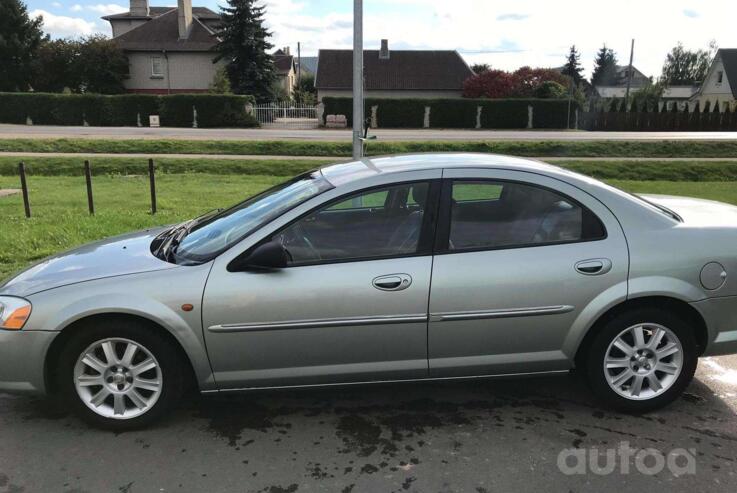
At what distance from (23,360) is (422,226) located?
7.36 feet

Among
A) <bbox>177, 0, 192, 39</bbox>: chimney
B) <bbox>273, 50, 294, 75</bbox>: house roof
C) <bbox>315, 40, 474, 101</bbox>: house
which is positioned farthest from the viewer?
<bbox>273, 50, 294, 75</bbox>: house roof

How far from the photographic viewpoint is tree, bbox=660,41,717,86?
95.2m

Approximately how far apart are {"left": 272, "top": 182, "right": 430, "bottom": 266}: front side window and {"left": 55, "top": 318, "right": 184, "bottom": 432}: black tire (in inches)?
32.8

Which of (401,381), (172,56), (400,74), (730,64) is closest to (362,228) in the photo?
(401,381)

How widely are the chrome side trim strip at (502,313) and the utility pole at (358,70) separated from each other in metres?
5.00

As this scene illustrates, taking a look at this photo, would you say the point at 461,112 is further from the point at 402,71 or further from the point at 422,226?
the point at 422,226

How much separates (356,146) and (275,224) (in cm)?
536

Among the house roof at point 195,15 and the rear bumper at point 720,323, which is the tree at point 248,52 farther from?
the rear bumper at point 720,323

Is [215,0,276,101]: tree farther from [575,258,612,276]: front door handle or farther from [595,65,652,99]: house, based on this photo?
[595,65,652,99]: house

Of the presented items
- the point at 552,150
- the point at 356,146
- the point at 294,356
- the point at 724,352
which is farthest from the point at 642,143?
the point at 294,356

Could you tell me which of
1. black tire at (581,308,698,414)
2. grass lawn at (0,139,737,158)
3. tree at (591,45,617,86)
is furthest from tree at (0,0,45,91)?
tree at (591,45,617,86)

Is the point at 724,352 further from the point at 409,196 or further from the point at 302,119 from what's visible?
the point at 302,119

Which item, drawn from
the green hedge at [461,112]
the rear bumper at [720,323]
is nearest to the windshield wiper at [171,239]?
the rear bumper at [720,323]

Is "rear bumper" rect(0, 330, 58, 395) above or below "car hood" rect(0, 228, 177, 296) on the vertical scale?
below
